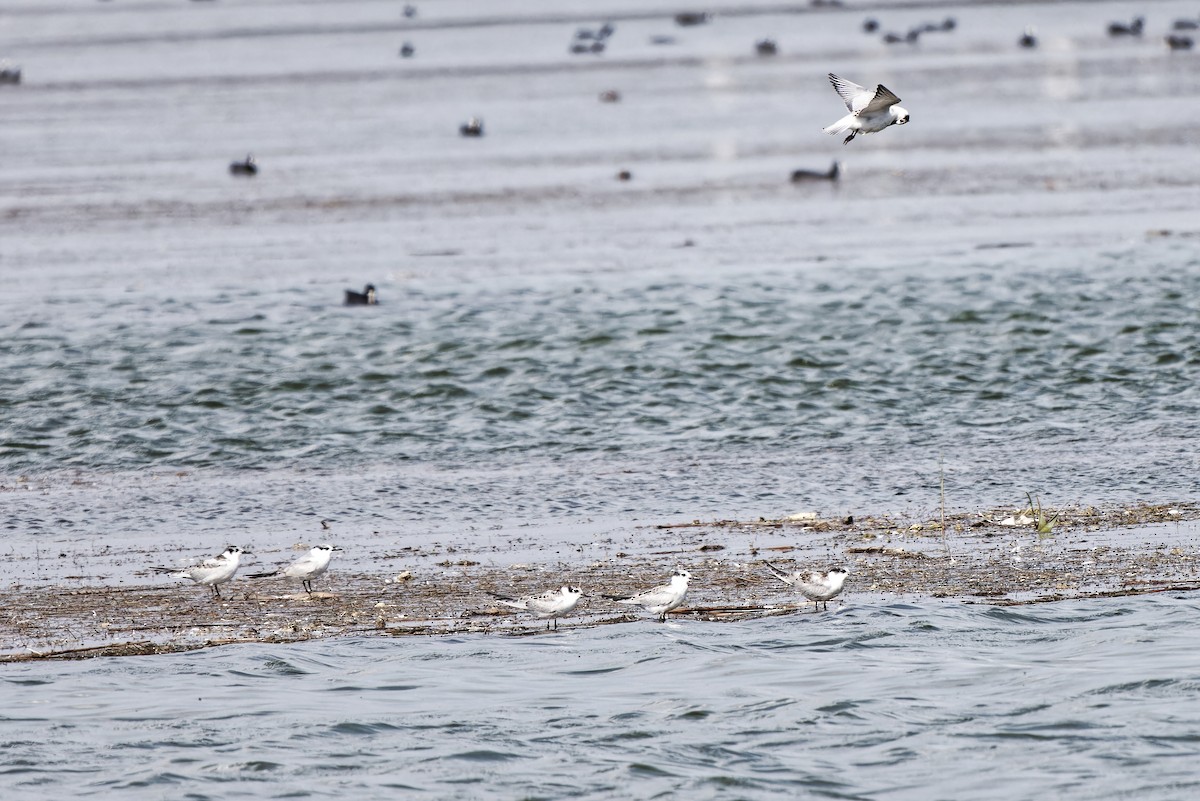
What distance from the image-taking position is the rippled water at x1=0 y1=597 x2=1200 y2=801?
10273 millimetres

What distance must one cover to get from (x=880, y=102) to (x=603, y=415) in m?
7.97

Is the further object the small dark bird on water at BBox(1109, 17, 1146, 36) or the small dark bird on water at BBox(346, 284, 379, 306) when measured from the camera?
the small dark bird on water at BBox(1109, 17, 1146, 36)

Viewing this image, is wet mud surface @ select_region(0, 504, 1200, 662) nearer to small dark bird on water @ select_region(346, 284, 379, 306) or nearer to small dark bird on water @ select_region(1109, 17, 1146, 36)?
small dark bird on water @ select_region(346, 284, 379, 306)

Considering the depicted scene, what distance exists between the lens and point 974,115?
48406 millimetres

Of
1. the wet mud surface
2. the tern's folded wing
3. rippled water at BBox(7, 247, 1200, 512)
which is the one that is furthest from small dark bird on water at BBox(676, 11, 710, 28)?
the tern's folded wing

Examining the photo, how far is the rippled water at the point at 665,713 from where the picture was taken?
33.7 ft

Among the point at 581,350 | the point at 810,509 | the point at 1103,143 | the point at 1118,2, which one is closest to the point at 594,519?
the point at 810,509

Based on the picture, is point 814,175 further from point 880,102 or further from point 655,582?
point 880,102

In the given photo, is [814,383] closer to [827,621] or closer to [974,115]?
[827,621]

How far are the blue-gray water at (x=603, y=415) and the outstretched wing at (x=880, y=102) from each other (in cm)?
350

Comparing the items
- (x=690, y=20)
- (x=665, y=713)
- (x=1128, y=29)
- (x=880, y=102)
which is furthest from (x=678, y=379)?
(x=690, y=20)

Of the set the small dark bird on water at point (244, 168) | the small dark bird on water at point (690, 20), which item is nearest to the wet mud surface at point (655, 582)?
the small dark bird on water at point (244, 168)

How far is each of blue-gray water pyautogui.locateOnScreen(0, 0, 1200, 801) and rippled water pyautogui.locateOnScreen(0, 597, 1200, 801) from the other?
0.03 meters

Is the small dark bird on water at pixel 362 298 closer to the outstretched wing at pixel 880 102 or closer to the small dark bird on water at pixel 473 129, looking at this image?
the outstretched wing at pixel 880 102
